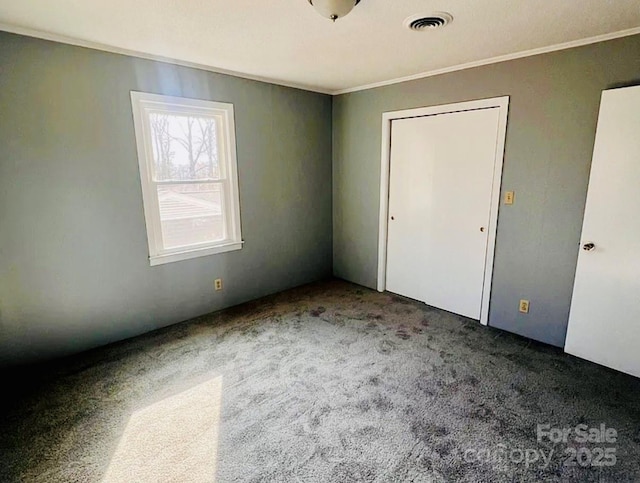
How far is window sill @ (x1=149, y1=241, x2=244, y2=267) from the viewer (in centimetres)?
307

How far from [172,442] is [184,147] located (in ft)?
7.69

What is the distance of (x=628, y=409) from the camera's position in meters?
2.12

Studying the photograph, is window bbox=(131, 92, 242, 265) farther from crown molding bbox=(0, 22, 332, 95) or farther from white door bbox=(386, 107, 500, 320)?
white door bbox=(386, 107, 500, 320)

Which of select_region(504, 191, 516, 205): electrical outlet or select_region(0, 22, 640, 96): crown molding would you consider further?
select_region(504, 191, 516, 205): electrical outlet

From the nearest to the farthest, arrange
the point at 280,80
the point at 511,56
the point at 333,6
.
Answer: the point at 333,6
the point at 511,56
the point at 280,80

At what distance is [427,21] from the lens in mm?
2037

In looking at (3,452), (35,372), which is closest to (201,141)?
(35,372)

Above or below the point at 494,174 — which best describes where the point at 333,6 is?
above

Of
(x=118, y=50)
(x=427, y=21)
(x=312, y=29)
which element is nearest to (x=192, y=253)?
(x=118, y=50)

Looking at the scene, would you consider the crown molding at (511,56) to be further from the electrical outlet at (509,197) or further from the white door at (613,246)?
the electrical outlet at (509,197)

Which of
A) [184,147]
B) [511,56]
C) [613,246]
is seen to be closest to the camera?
[613,246]

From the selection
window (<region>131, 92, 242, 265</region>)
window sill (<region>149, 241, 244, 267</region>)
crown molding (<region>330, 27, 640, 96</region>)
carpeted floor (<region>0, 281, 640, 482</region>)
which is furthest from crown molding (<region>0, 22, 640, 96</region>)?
carpeted floor (<region>0, 281, 640, 482</region>)

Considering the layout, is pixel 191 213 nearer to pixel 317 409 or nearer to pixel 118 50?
pixel 118 50

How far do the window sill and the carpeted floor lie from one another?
2.10 ft
